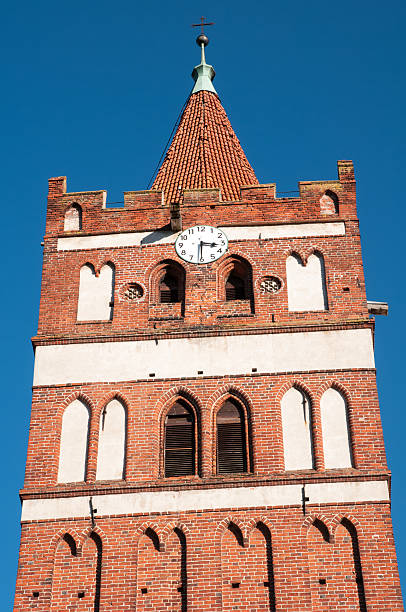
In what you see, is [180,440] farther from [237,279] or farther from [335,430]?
[237,279]

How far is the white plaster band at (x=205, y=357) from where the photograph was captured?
77.4 feet

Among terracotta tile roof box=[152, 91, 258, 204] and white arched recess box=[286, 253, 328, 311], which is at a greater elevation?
terracotta tile roof box=[152, 91, 258, 204]

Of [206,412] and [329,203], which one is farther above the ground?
[329,203]

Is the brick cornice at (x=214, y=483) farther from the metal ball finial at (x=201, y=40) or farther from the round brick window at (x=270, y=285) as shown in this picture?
the metal ball finial at (x=201, y=40)

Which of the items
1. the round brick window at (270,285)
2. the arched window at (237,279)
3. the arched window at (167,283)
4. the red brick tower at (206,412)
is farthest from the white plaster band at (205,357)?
the arched window at (237,279)

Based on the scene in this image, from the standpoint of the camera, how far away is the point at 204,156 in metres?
30.0

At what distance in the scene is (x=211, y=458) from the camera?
889 inches

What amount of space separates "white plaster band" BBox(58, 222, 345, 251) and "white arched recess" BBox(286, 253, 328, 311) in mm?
569

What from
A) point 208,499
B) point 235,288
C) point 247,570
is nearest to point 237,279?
point 235,288

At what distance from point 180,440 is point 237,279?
3976 mm

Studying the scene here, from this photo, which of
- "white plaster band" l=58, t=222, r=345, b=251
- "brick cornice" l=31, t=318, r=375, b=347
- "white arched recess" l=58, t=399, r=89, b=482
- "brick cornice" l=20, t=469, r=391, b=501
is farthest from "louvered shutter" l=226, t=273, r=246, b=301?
"brick cornice" l=20, t=469, r=391, b=501

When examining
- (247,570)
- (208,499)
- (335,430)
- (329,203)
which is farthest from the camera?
(329,203)

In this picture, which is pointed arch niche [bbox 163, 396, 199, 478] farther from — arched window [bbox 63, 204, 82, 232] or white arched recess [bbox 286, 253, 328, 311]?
arched window [bbox 63, 204, 82, 232]

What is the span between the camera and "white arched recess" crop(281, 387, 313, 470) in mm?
22453
